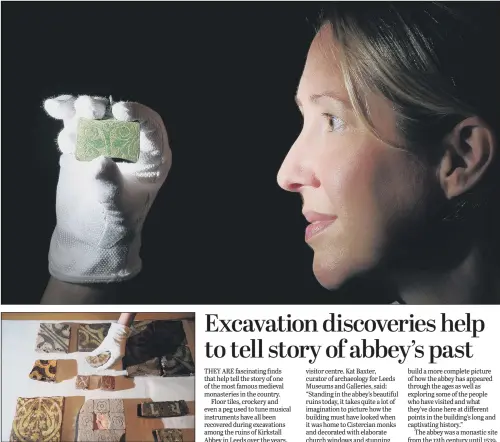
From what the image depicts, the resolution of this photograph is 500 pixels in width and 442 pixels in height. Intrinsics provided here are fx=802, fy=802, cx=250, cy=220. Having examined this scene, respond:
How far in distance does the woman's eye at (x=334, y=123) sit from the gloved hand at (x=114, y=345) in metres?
0.95

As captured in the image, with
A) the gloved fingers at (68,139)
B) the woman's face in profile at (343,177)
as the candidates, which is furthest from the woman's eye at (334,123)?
the gloved fingers at (68,139)

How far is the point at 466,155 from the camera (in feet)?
8.63

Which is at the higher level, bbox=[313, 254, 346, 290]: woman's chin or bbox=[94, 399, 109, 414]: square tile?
bbox=[313, 254, 346, 290]: woman's chin

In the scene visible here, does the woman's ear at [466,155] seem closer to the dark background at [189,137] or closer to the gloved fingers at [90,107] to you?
the dark background at [189,137]

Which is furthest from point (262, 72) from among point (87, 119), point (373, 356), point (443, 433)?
point (443, 433)

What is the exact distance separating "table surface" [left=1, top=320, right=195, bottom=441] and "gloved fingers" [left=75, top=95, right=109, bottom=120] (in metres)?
0.74

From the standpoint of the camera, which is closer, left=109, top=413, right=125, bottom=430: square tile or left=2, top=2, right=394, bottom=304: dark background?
left=109, top=413, right=125, bottom=430: square tile

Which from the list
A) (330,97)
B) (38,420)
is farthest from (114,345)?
(330,97)

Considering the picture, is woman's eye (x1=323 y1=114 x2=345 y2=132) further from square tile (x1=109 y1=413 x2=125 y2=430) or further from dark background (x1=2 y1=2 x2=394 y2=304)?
square tile (x1=109 y1=413 x2=125 y2=430)

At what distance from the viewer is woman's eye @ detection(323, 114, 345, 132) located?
2641mm

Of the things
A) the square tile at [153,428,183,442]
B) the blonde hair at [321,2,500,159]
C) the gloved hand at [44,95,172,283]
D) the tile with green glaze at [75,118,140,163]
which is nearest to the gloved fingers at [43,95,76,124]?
the gloved hand at [44,95,172,283]

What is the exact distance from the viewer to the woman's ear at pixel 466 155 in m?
2.61

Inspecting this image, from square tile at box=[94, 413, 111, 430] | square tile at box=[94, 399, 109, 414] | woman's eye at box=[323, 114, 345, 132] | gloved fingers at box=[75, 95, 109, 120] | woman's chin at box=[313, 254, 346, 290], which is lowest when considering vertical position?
square tile at box=[94, 413, 111, 430]

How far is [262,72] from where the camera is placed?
2.73 m
